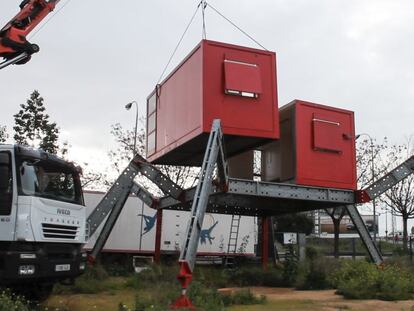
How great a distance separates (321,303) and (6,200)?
6957mm

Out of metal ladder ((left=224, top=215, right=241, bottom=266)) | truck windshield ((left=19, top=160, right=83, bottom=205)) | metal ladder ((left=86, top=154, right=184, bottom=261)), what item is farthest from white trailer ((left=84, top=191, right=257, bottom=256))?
truck windshield ((left=19, top=160, right=83, bottom=205))

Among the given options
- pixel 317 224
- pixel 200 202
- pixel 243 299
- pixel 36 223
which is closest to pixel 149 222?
pixel 243 299

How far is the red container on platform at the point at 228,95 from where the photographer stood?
42.4 feet

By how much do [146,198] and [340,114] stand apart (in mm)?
6802

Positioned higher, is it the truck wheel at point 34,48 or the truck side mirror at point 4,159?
the truck wheel at point 34,48

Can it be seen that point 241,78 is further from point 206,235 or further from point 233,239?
point 233,239

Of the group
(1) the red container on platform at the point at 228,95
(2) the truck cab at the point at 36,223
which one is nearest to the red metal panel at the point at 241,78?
(1) the red container on platform at the point at 228,95

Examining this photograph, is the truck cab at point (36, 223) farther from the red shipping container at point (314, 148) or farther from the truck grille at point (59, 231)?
the red shipping container at point (314, 148)

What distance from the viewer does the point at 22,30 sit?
720 inches

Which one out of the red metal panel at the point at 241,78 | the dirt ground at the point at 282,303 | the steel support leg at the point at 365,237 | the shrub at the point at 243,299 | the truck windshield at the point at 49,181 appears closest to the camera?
the truck windshield at the point at 49,181

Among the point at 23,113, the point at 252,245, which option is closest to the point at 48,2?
the point at 252,245

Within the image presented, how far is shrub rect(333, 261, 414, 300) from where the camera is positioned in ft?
42.3

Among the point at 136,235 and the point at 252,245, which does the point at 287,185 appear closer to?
the point at 136,235

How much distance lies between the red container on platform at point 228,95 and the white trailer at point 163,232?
35.3 ft
